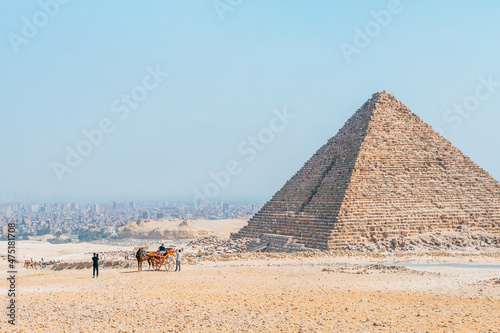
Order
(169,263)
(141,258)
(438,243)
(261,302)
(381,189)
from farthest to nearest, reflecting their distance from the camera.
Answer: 1. (381,189)
2. (438,243)
3. (169,263)
4. (141,258)
5. (261,302)

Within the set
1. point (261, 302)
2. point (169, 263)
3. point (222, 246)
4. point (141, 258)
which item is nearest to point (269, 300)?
point (261, 302)

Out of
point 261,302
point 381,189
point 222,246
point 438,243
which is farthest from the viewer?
point 222,246

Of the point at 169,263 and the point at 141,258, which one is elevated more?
the point at 141,258

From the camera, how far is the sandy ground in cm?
852

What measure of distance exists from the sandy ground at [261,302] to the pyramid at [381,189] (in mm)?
10525

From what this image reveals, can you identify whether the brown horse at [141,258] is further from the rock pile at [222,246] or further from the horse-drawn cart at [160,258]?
the rock pile at [222,246]

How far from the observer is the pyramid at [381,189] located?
2736 centimetres

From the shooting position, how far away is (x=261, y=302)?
10.6m

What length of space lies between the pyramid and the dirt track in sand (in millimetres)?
11063

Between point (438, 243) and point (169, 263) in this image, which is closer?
point (169, 263)

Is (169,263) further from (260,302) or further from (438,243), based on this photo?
(438,243)

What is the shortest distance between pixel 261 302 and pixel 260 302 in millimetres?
20

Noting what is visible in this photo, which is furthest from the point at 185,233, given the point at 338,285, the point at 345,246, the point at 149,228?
the point at 338,285

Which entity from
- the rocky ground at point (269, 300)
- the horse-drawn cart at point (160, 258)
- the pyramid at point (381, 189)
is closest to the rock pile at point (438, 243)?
the pyramid at point (381, 189)
